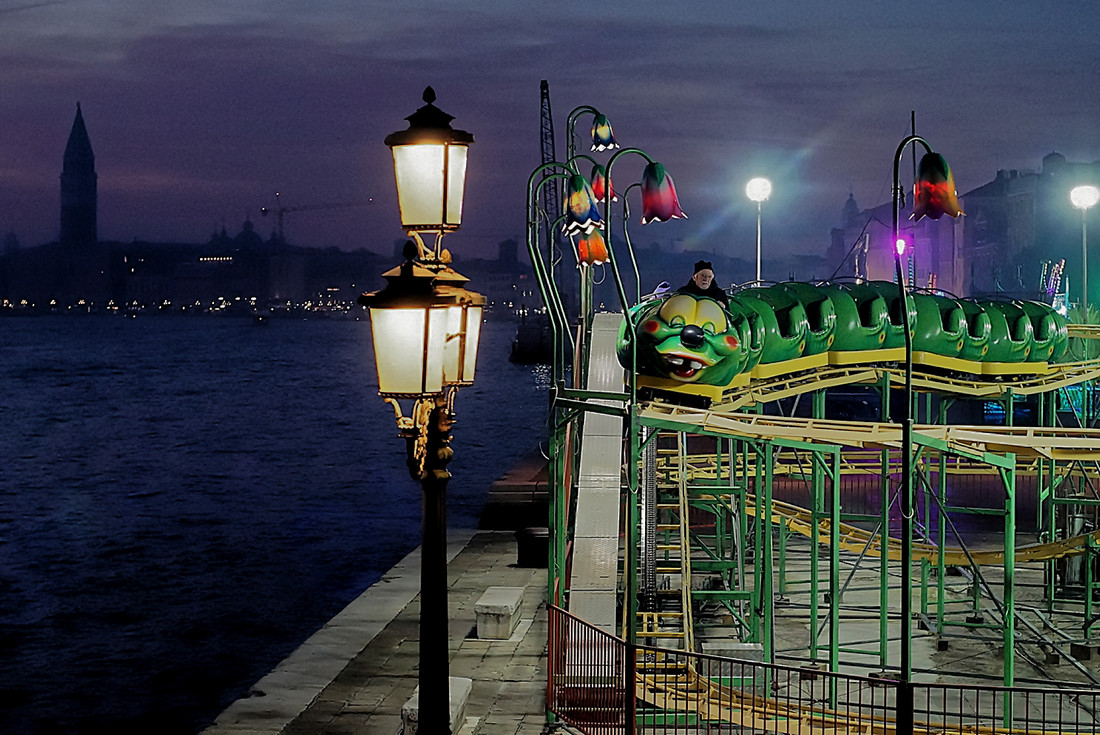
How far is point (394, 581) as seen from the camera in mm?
26484

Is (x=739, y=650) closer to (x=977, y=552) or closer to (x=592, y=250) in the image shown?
(x=977, y=552)

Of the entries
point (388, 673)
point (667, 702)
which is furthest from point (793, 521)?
point (667, 702)

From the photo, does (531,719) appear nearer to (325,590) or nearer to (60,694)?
(60,694)

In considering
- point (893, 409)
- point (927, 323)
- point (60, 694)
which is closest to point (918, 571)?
point (927, 323)

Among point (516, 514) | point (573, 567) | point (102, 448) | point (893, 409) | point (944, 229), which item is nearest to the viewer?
point (573, 567)

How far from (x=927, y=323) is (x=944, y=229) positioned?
97.2m

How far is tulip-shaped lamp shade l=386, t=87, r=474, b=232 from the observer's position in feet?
30.4

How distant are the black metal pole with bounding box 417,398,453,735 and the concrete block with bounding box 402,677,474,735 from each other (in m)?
4.98

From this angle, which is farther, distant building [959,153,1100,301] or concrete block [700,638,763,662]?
distant building [959,153,1100,301]

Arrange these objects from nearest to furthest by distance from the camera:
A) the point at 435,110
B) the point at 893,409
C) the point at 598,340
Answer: the point at 435,110, the point at 598,340, the point at 893,409

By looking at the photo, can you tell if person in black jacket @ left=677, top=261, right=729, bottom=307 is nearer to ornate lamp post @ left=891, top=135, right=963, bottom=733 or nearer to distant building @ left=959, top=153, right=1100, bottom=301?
ornate lamp post @ left=891, top=135, right=963, bottom=733

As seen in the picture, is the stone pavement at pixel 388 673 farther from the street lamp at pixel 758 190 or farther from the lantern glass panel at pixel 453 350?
the street lamp at pixel 758 190

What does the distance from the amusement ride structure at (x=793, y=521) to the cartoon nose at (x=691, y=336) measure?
0.7 inches

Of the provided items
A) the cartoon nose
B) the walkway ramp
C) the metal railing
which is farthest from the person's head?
the metal railing
